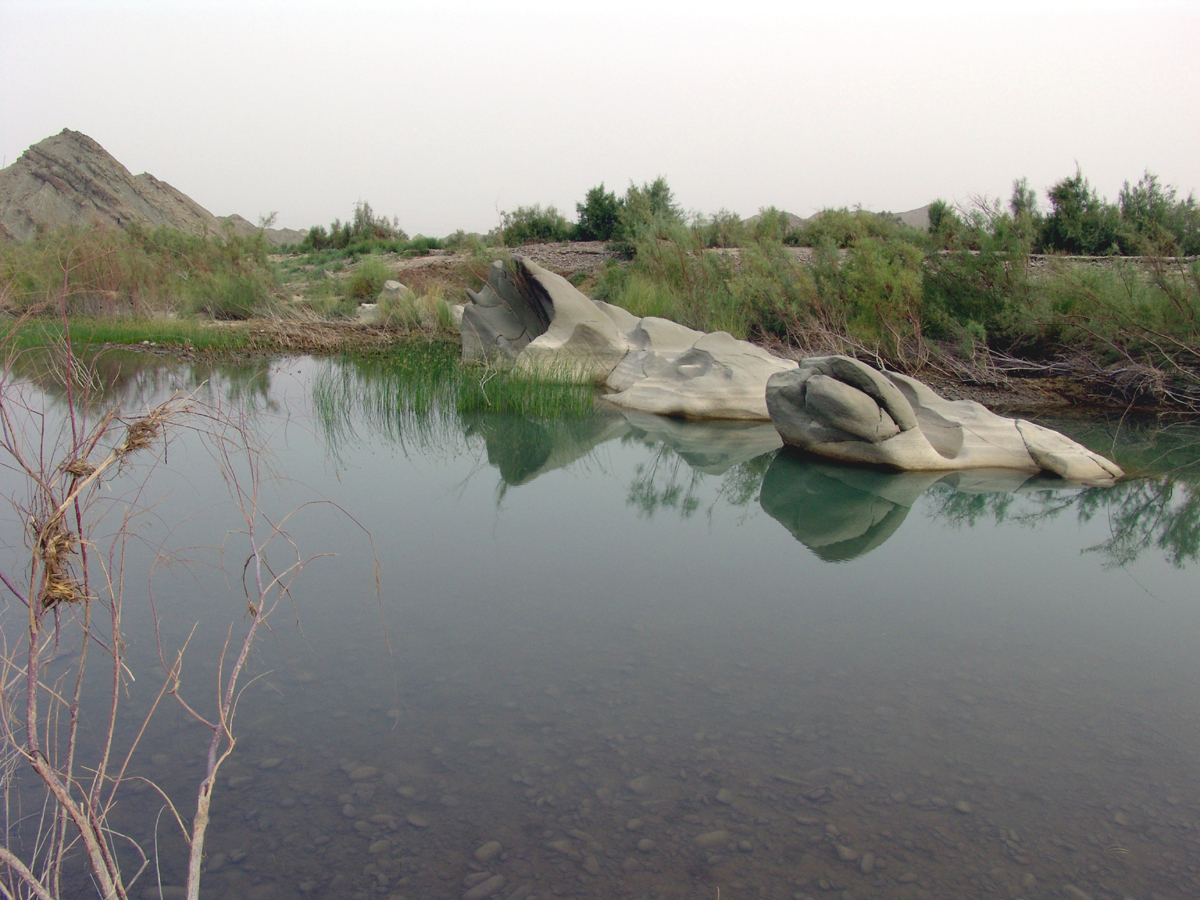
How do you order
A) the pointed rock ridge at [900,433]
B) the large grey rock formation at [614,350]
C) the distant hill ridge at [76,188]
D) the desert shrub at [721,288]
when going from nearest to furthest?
the pointed rock ridge at [900,433] < the large grey rock formation at [614,350] < the desert shrub at [721,288] < the distant hill ridge at [76,188]

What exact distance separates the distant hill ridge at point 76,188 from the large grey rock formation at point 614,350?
3140 centimetres

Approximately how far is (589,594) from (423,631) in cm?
77

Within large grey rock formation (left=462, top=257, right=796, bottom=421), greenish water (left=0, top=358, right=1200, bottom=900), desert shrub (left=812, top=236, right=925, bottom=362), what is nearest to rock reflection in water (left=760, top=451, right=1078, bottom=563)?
greenish water (left=0, top=358, right=1200, bottom=900)

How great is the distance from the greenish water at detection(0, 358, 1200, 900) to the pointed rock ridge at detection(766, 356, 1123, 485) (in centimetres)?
63

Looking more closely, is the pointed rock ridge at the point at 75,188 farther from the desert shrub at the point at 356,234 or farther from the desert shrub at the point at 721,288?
the desert shrub at the point at 721,288

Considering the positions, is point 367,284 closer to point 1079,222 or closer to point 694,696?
point 1079,222

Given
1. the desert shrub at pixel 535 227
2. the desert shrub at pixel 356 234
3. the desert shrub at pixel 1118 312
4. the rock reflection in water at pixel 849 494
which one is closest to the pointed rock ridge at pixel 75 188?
the desert shrub at pixel 356 234

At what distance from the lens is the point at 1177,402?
27.3 ft

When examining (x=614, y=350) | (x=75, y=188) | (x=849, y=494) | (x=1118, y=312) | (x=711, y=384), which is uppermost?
(x=75, y=188)

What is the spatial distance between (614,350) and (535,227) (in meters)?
12.4

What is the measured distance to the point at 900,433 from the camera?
6.00m

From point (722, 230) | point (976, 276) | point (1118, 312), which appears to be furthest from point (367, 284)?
point (1118, 312)

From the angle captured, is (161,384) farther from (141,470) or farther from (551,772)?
(551,772)

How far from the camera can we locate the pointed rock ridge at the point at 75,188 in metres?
39.1
